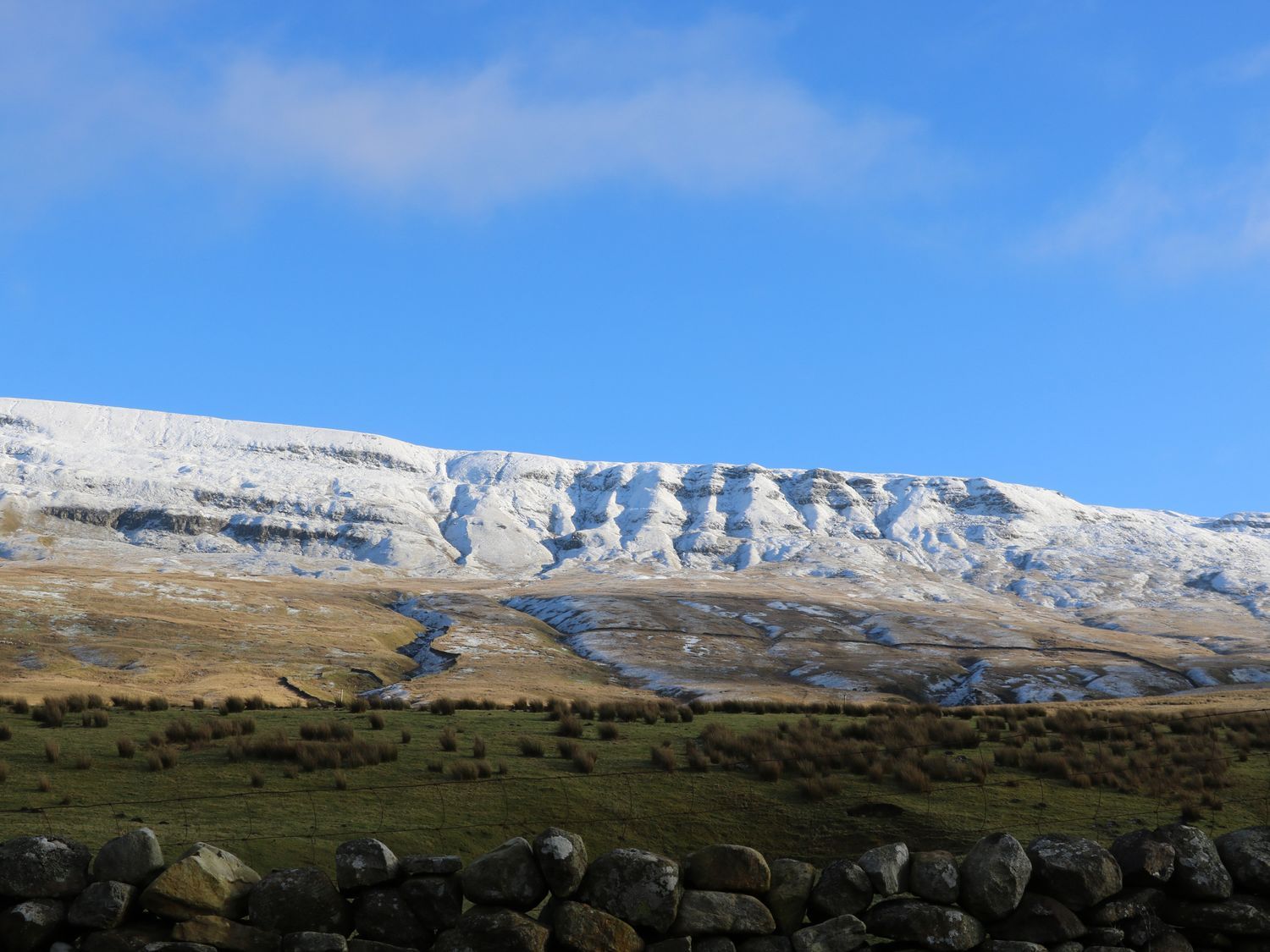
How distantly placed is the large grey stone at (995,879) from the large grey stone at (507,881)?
4494mm

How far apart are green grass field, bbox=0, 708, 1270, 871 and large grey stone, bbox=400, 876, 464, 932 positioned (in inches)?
169

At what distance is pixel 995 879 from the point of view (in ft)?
Result: 36.0

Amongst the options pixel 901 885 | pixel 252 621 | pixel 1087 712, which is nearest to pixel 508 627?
pixel 252 621

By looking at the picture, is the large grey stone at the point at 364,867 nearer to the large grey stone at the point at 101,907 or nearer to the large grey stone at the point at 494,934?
the large grey stone at the point at 494,934

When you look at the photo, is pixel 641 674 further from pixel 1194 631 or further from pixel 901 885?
pixel 1194 631

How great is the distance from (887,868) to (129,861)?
302 inches

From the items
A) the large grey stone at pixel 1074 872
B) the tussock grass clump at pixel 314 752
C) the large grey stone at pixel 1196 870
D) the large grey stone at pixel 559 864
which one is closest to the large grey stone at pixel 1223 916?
the large grey stone at pixel 1196 870

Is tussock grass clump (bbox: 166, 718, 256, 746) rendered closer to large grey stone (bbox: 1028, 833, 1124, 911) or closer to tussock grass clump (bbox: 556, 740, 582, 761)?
tussock grass clump (bbox: 556, 740, 582, 761)

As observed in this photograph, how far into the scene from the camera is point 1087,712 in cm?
3322

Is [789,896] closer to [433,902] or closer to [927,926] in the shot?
[927,926]

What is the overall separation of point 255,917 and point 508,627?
112 m

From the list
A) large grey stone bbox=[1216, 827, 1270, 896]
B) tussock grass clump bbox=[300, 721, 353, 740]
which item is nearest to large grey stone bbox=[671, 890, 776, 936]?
large grey stone bbox=[1216, 827, 1270, 896]

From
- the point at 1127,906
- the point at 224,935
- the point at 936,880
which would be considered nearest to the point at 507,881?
the point at 224,935

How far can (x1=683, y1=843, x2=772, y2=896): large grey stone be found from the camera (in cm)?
1080
